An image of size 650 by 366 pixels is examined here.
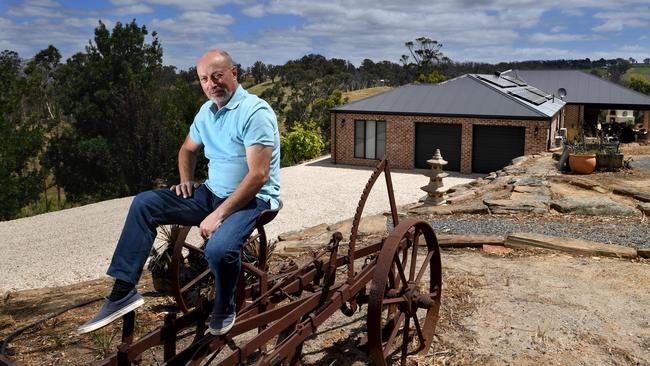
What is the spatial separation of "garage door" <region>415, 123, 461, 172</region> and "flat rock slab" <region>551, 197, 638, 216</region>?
53.1ft

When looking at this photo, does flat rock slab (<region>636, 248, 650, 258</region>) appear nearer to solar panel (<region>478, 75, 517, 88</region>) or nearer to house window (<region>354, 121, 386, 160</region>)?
house window (<region>354, 121, 386, 160</region>)

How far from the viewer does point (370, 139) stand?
28.3m

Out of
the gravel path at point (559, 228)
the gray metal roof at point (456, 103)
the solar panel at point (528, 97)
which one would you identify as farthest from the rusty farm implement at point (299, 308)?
the solar panel at point (528, 97)

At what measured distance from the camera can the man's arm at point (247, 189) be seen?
10.6 ft

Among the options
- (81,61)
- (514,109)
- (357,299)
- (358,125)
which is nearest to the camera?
(357,299)

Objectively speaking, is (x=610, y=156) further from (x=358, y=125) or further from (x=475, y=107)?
(x=358, y=125)

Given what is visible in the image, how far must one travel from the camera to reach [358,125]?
93.9ft

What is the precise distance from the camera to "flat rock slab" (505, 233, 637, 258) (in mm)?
7449

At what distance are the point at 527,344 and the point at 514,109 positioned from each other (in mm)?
22027

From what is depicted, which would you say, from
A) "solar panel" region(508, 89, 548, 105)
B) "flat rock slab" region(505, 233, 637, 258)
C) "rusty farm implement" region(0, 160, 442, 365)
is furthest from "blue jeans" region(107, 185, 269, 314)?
"solar panel" region(508, 89, 548, 105)

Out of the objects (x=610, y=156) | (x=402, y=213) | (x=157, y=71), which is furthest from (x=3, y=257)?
(x=157, y=71)

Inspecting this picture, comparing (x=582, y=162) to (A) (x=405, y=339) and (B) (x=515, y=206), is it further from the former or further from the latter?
(A) (x=405, y=339)

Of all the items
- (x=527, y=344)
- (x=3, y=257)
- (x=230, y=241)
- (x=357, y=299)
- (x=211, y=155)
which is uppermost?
(x=211, y=155)

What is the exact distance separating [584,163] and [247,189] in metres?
14.4
